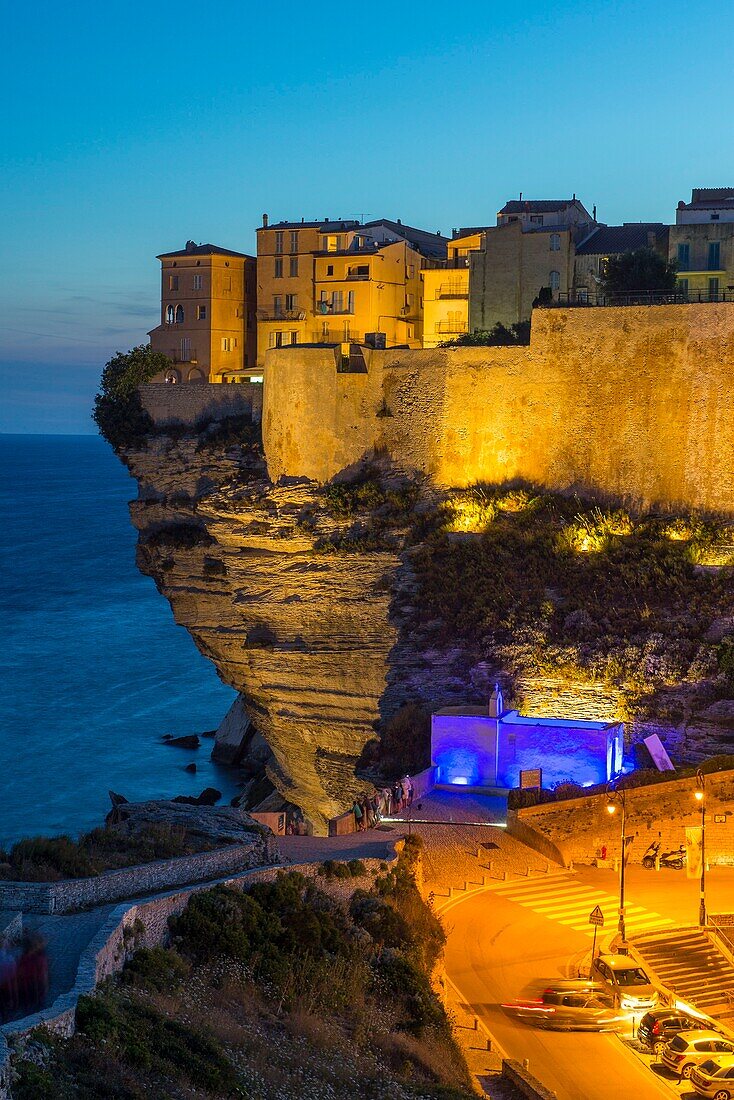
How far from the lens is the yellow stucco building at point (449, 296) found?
50.3 meters

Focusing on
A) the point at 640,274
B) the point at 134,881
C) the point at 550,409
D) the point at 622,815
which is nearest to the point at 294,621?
the point at 550,409

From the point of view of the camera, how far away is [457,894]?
898 inches

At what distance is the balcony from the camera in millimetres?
50406

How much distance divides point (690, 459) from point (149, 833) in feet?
58.6

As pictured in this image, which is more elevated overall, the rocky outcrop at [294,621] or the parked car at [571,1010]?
the rocky outcrop at [294,621]

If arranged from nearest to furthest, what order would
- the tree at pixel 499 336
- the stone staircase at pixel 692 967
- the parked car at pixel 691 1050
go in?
the parked car at pixel 691 1050
the stone staircase at pixel 692 967
the tree at pixel 499 336

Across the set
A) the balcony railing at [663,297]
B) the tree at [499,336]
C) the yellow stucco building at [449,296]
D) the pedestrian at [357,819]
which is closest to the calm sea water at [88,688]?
the tree at [499,336]

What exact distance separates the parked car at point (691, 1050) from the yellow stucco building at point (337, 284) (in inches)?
1412

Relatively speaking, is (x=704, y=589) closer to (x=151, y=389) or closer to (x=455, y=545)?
(x=455, y=545)

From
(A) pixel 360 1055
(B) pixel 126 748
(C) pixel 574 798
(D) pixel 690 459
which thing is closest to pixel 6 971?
(A) pixel 360 1055

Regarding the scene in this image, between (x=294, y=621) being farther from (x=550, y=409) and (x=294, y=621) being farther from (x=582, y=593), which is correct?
(x=550, y=409)

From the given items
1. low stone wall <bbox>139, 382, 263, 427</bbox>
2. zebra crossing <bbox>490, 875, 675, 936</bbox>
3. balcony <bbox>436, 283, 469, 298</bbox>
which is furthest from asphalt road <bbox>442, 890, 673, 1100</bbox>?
balcony <bbox>436, 283, 469, 298</bbox>

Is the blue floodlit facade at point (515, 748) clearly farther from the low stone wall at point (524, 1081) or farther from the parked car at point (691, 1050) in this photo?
the low stone wall at point (524, 1081)

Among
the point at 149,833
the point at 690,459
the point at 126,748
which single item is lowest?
the point at 126,748
